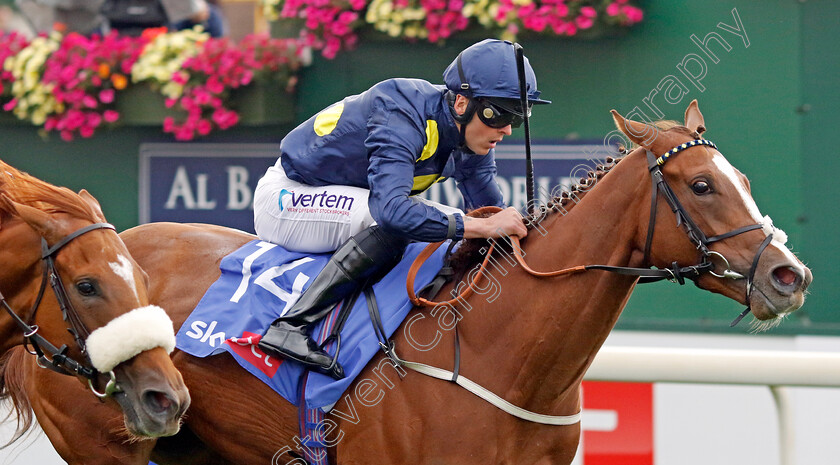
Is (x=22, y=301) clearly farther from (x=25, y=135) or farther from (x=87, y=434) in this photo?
(x=25, y=135)

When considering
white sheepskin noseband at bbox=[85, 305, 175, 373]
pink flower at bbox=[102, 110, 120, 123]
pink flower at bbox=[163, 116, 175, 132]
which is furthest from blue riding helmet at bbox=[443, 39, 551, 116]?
pink flower at bbox=[102, 110, 120, 123]

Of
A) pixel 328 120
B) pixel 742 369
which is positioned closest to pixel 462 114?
pixel 328 120

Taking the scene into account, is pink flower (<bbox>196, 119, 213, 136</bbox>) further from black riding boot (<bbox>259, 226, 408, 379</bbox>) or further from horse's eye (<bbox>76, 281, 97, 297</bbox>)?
horse's eye (<bbox>76, 281, 97, 297</bbox>)

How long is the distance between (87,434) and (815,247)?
3756 millimetres

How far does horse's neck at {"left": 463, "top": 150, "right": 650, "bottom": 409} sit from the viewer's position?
2.87 meters

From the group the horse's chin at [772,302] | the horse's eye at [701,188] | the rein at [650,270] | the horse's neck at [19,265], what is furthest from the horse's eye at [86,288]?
the horse's chin at [772,302]

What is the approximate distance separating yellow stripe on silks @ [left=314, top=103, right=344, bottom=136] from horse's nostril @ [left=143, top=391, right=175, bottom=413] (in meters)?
1.14

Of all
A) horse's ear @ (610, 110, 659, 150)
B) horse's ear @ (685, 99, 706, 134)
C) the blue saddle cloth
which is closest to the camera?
horse's ear @ (610, 110, 659, 150)

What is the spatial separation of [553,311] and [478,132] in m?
0.67

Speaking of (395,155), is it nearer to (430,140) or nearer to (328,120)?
(430,140)

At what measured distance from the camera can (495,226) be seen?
3.03 meters

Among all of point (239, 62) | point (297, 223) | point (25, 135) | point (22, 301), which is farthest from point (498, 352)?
point (25, 135)

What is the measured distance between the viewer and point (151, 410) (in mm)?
2619

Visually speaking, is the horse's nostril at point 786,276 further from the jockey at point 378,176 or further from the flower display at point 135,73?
the flower display at point 135,73
